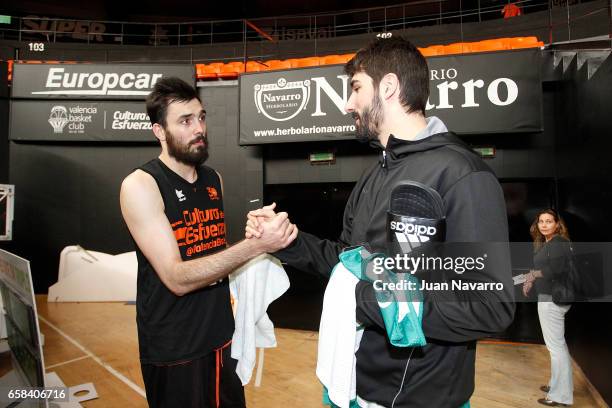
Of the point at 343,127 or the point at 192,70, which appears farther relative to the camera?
the point at 192,70

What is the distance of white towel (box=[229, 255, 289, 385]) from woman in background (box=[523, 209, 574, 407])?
250cm

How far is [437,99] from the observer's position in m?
4.66

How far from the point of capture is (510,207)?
5090 millimetres

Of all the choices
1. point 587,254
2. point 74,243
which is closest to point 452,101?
point 587,254

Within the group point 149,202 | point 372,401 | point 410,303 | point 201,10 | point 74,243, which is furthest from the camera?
point 201,10

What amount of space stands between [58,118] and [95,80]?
0.93 meters

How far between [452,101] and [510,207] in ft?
5.46

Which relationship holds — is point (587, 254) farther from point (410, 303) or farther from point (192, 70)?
point (192, 70)

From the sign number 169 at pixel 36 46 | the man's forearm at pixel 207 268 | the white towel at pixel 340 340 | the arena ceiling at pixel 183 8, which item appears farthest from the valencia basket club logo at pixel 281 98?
the arena ceiling at pixel 183 8

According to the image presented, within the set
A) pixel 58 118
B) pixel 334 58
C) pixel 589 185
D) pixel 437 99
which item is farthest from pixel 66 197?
pixel 589 185

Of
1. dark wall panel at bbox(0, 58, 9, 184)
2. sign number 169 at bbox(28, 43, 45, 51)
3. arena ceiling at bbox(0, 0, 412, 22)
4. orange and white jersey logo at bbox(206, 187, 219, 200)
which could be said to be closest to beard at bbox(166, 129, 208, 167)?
orange and white jersey logo at bbox(206, 187, 219, 200)

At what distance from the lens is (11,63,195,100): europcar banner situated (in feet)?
20.7

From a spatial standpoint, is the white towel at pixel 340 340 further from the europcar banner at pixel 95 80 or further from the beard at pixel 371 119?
the europcar banner at pixel 95 80

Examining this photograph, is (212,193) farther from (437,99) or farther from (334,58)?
(334,58)
